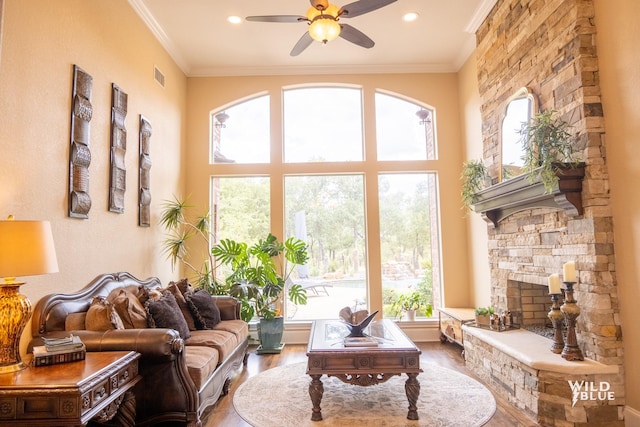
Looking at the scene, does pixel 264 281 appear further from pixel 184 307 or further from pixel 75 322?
pixel 75 322

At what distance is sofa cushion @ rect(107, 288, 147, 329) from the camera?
305cm

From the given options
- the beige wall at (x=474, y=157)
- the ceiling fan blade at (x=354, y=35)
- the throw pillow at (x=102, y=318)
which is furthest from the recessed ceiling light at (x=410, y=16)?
the throw pillow at (x=102, y=318)

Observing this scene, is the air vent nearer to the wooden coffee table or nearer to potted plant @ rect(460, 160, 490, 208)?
the wooden coffee table

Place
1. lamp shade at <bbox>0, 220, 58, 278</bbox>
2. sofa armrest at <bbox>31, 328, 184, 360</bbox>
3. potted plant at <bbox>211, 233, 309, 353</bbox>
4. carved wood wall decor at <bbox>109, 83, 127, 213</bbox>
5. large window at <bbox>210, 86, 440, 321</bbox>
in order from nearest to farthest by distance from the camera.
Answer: lamp shade at <bbox>0, 220, 58, 278</bbox>
sofa armrest at <bbox>31, 328, 184, 360</bbox>
carved wood wall decor at <bbox>109, 83, 127, 213</bbox>
potted plant at <bbox>211, 233, 309, 353</bbox>
large window at <bbox>210, 86, 440, 321</bbox>

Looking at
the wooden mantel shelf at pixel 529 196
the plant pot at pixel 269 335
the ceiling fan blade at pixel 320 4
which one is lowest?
the plant pot at pixel 269 335

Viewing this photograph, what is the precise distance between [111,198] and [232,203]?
2.43 m

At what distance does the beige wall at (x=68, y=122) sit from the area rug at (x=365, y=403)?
6.02 feet

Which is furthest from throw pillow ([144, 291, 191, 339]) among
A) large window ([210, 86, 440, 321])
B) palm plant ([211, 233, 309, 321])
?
large window ([210, 86, 440, 321])

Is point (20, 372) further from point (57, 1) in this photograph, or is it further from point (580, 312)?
point (580, 312)

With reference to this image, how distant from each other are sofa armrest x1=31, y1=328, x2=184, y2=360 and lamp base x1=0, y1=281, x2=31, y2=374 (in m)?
0.41

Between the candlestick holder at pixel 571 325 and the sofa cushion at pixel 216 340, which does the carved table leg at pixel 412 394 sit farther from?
the sofa cushion at pixel 216 340

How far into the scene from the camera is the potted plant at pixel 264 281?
5.11m

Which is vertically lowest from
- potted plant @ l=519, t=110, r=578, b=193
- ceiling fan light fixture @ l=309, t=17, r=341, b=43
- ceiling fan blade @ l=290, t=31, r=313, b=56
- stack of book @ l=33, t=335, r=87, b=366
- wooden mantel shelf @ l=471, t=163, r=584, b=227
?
stack of book @ l=33, t=335, r=87, b=366

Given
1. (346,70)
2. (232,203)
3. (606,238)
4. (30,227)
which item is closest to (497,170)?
(606,238)
